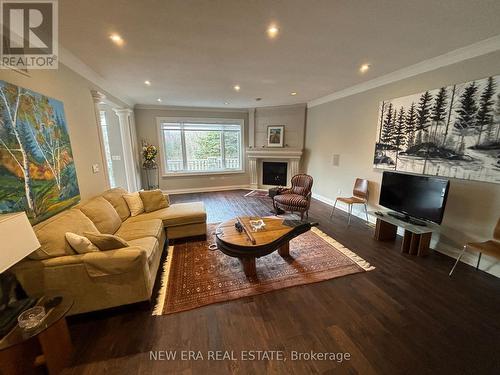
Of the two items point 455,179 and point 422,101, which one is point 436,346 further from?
A: point 422,101

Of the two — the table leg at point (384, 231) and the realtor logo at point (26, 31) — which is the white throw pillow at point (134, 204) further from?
the table leg at point (384, 231)

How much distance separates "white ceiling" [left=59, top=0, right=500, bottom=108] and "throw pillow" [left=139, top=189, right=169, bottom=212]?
1.96 m

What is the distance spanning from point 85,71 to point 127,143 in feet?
7.24

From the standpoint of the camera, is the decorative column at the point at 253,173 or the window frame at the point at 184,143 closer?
the window frame at the point at 184,143

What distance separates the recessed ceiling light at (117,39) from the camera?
84.6 inches

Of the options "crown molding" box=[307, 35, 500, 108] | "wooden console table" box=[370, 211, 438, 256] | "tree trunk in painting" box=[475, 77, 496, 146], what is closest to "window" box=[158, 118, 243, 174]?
"crown molding" box=[307, 35, 500, 108]

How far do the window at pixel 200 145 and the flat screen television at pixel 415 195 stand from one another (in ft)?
14.8

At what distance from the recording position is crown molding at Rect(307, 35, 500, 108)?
2.31 m

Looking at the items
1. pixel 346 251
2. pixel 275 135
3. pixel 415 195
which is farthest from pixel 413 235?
pixel 275 135

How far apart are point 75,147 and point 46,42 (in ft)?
3.77

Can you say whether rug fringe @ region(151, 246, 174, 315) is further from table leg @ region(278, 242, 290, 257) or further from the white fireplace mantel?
the white fireplace mantel

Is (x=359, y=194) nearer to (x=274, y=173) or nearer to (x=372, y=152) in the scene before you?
(x=372, y=152)

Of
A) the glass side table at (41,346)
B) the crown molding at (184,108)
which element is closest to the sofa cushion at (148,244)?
the glass side table at (41,346)

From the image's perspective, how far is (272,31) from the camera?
2.08 m
